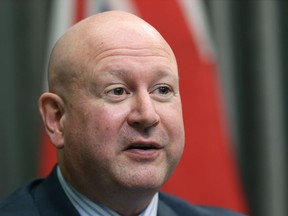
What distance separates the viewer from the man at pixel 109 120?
1.33m

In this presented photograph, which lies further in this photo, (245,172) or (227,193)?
(245,172)

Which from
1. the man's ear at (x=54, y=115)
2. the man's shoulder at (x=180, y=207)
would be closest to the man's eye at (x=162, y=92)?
the man's ear at (x=54, y=115)

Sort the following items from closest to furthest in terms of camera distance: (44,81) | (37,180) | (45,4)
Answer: (37,180), (44,81), (45,4)

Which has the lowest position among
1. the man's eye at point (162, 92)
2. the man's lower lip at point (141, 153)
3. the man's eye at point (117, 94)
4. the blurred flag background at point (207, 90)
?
the blurred flag background at point (207, 90)

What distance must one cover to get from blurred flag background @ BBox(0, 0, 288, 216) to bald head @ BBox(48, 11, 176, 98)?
0.78 meters

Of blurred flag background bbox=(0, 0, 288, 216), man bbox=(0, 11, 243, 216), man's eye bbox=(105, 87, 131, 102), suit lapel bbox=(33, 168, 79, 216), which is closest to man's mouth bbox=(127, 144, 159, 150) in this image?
man bbox=(0, 11, 243, 216)

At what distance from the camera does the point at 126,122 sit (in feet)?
4.37

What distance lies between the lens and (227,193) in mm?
2277

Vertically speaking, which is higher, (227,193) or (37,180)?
(37,180)

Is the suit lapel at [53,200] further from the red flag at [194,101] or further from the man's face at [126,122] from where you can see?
the red flag at [194,101]

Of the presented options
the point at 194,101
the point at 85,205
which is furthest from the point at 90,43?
the point at 194,101

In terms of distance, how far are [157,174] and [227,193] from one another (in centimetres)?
98

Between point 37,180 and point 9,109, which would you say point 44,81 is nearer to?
point 9,109

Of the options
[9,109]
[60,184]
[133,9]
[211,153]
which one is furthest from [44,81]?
[60,184]
